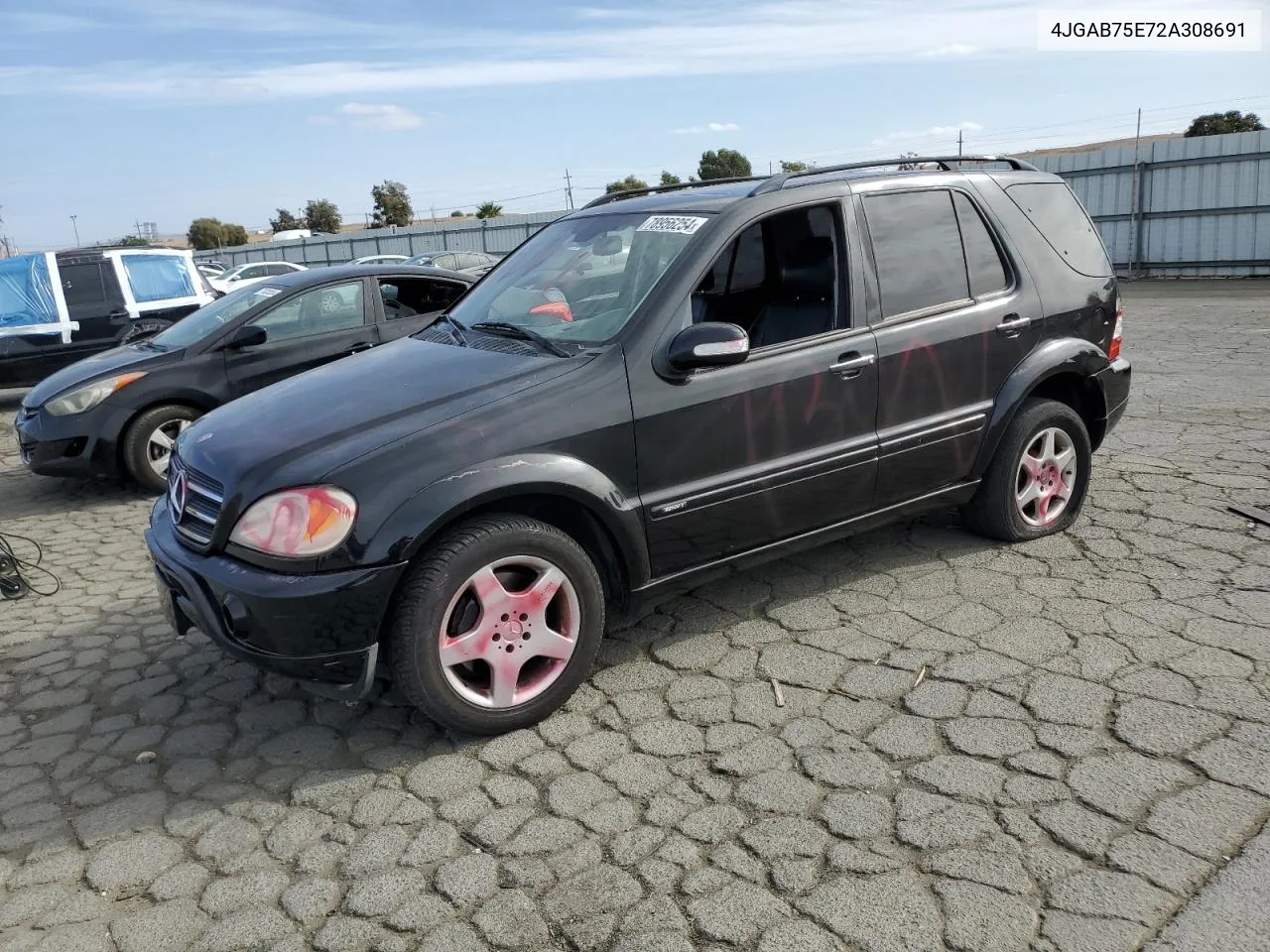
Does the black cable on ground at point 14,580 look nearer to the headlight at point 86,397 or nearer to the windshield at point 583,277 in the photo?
the headlight at point 86,397

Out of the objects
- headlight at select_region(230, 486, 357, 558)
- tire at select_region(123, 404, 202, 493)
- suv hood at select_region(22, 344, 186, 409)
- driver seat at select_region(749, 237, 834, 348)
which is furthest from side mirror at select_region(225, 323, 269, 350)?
headlight at select_region(230, 486, 357, 558)

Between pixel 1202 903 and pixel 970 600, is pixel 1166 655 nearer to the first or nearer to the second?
pixel 970 600

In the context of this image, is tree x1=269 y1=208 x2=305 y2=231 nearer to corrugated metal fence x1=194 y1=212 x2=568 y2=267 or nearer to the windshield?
corrugated metal fence x1=194 y1=212 x2=568 y2=267

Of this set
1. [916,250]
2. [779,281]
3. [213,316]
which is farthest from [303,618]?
[213,316]

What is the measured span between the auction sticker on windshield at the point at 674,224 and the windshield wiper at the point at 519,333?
2.19 ft

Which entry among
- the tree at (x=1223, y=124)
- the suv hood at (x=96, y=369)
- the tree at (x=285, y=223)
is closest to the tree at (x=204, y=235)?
the tree at (x=285, y=223)

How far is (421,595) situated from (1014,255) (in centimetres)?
317

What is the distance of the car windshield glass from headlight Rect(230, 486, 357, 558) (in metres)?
4.66

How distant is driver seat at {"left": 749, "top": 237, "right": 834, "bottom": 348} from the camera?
4281 millimetres

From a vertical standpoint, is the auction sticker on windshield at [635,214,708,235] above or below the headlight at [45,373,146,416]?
above

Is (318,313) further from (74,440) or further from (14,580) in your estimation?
(14,580)

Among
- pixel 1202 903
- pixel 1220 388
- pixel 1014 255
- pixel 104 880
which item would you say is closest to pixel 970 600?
pixel 1014 255

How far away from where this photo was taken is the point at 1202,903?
2.48m

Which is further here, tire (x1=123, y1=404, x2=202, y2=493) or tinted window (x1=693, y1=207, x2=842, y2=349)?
tire (x1=123, y1=404, x2=202, y2=493)
